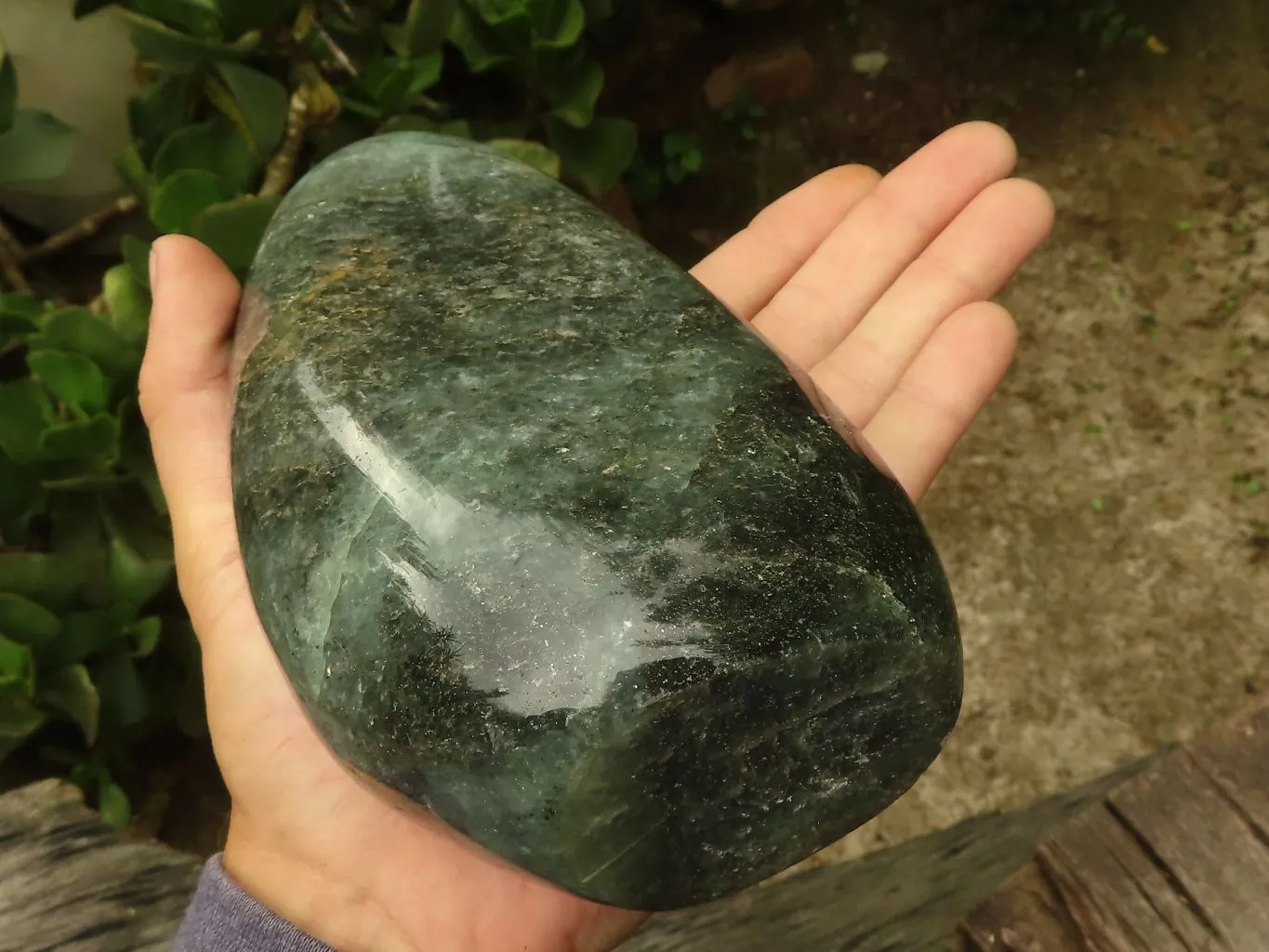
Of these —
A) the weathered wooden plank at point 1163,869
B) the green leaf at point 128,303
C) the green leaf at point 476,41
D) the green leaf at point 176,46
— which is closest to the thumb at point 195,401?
the green leaf at point 128,303

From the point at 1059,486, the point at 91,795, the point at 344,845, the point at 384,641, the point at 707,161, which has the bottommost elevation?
the point at 1059,486

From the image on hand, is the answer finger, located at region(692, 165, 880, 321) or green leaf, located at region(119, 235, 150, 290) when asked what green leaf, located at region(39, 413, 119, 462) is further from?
finger, located at region(692, 165, 880, 321)

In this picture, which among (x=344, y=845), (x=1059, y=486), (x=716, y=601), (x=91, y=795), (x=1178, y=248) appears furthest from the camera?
(x=1178, y=248)

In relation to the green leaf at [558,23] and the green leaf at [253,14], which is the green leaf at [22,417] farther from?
the green leaf at [558,23]

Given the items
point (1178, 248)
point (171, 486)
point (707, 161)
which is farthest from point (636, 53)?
point (171, 486)

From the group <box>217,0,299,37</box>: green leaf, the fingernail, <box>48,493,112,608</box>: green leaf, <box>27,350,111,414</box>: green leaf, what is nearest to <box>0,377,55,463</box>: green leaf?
<box>27,350,111,414</box>: green leaf

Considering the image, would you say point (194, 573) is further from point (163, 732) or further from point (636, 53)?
point (636, 53)

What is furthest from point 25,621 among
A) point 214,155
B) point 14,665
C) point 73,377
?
point 214,155
